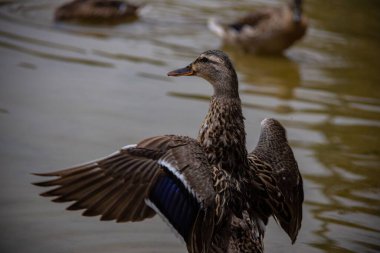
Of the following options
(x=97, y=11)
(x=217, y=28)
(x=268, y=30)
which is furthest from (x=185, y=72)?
(x=97, y=11)

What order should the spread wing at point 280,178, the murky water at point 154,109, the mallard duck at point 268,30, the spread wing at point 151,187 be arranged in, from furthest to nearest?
the mallard duck at point 268,30 → the murky water at point 154,109 → the spread wing at point 280,178 → the spread wing at point 151,187

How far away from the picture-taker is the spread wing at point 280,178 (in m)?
4.55

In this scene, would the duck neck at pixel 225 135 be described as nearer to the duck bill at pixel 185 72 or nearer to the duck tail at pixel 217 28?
the duck bill at pixel 185 72

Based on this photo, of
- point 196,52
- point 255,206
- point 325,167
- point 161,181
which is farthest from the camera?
point 196,52

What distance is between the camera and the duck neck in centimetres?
441

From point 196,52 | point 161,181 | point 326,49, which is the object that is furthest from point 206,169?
point 326,49

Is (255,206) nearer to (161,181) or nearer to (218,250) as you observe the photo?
(218,250)

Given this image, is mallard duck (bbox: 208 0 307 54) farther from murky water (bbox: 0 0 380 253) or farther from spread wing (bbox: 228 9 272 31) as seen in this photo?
murky water (bbox: 0 0 380 253)

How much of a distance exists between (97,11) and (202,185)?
7.37 metres

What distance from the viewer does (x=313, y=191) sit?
6.21 metres

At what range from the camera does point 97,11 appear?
10977 millimetres

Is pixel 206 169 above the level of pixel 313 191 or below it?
above

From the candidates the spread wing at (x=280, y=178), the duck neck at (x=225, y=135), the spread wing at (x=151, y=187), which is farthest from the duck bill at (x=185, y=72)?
the spread wing at (x=151, y=187)

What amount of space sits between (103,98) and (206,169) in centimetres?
385
